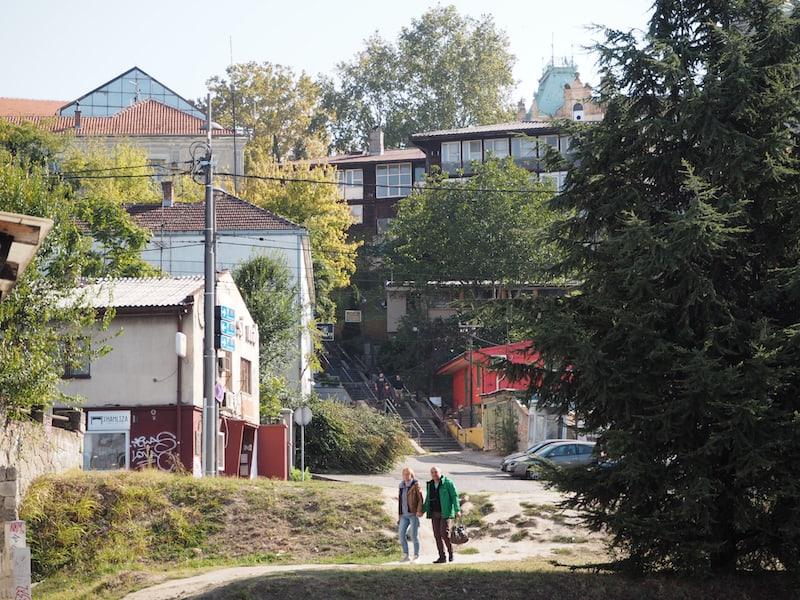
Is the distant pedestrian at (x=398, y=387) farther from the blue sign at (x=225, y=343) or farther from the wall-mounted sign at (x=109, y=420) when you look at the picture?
the wall-mounted sign at (x=109, y=420)

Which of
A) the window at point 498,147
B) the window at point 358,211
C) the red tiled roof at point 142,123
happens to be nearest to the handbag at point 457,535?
the red tiled roof at point 142,123

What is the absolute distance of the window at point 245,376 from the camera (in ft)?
117

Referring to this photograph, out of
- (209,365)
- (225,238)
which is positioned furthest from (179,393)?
(225,238)

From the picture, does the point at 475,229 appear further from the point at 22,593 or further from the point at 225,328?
the point at 22,593

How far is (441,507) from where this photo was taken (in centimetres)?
1866

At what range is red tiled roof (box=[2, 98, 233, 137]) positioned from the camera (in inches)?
2773

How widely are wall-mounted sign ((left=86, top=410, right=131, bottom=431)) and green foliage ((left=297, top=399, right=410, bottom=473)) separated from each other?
10.9m

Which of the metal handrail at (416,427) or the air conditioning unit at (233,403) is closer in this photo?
the air conditioning unit at (233,403)

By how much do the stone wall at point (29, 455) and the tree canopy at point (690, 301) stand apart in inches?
329

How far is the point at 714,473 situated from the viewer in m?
15.2

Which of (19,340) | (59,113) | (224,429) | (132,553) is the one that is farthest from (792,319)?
(59,113)

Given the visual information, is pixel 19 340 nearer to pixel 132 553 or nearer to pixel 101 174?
pixel 132 553

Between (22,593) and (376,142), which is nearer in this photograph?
(22,593)

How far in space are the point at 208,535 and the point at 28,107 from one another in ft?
228
